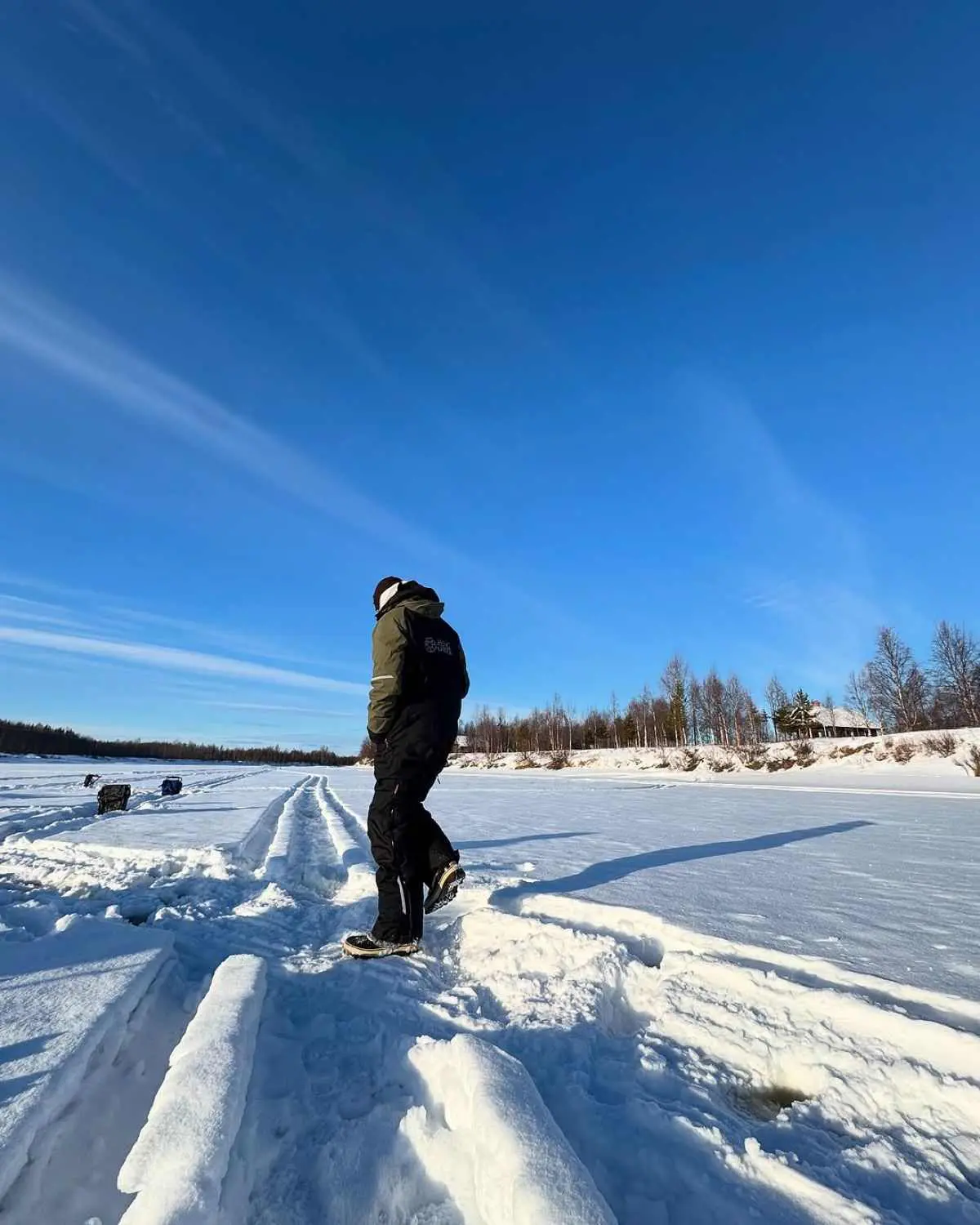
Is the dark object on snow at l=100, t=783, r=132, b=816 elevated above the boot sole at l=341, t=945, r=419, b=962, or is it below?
above

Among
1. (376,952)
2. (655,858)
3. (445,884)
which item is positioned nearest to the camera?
(376,952)

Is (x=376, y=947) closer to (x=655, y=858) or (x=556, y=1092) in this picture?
(x=556, y=1092)

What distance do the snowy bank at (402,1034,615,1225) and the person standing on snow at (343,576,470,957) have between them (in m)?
1.20

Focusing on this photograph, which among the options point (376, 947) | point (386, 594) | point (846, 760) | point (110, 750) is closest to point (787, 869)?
point (376, 947)

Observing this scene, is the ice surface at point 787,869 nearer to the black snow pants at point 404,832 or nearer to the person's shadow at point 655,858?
the person's shadow at point 655,858

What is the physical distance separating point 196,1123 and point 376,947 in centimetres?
152

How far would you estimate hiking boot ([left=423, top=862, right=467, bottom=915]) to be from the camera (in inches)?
121

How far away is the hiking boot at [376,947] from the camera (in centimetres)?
271

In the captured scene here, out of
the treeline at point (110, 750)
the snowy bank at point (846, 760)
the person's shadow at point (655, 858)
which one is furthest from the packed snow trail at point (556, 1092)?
the treeline at point (110, 750)

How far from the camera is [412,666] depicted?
3004mm

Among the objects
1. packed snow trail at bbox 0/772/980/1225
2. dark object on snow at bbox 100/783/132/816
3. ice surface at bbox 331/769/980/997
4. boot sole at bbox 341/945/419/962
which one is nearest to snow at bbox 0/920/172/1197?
packed snow trail at bbox 0/772/980/1225

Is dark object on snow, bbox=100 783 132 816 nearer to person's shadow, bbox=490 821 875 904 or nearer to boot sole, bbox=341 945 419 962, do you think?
person's shadow, bbox=490 821 875 904

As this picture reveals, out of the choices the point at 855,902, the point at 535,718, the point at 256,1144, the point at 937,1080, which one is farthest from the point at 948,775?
the point at 535,718

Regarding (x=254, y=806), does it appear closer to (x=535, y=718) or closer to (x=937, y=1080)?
(x=937, y=1080)
